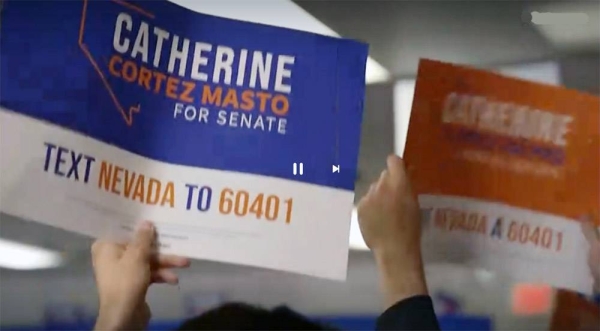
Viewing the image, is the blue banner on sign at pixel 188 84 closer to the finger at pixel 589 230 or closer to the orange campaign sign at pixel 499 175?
the orange campaign sign at pixel 499 175

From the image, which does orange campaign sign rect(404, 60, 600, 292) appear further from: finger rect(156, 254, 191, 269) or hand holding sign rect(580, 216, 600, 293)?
finger rect(156, 254, 191, 269)

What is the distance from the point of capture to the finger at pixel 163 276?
2.22ft

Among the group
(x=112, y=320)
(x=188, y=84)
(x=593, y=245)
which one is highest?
(x=188, y=84)

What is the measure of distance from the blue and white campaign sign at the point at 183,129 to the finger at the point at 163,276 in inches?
1.1

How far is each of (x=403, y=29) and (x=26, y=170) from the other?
406mm

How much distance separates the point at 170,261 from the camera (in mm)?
670

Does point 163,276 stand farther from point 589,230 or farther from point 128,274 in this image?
point 589,230

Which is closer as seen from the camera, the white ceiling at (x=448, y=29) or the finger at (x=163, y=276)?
the finger at (x=163, y=276)

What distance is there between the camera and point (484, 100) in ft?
2.45

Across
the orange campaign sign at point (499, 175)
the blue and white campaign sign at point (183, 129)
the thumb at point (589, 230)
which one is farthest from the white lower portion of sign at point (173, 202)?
the thumb at point (589, 230)

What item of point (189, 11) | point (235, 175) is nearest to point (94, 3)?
point (189, 11)

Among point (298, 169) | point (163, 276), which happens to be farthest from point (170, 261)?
point (298, 169)

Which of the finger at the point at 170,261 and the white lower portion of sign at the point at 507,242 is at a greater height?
the white lower portion of sign at the point at 507,242

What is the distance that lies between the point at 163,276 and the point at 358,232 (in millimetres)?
184
